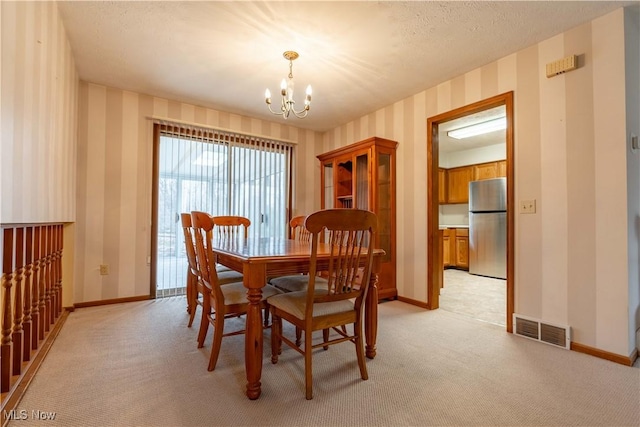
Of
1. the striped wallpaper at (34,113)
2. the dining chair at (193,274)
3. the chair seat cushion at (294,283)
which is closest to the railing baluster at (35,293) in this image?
the striped wallpaper at (34,113)

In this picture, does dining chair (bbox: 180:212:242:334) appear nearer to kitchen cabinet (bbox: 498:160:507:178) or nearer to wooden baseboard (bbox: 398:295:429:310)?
wooden baseboard (bbox: 398:295:429:310)

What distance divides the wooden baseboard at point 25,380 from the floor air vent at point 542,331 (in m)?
3.29

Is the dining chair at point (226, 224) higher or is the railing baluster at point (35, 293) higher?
the dining chair at point (226, 224)

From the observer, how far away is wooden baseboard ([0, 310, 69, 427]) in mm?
1401

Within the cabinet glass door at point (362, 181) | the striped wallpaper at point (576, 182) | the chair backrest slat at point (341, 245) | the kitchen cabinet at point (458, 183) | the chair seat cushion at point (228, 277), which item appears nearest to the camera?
the chair backrest slat at point (341, 245)

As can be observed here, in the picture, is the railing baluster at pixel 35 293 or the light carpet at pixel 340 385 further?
the railing baluster at pixel 35 293

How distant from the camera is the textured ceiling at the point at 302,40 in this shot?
2061 millimetres

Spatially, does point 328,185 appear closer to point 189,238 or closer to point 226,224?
point 226,224

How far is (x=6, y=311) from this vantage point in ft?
4.95

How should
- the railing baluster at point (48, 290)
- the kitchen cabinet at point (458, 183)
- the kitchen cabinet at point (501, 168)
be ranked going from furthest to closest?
the kitchen cabinet at point (458, 183) < the kitchen cabinet at point (501, 168) < the railing baluster at point (48, 290)

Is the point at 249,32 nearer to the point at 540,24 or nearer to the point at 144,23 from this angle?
the point at 144,23

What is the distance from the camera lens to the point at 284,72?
2.96 metres

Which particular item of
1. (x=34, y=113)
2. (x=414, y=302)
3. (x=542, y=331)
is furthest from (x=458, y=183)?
(x=34, y=113)

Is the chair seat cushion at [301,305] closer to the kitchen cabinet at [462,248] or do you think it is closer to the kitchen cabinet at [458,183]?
the kitchen cabinet at [462,248]
